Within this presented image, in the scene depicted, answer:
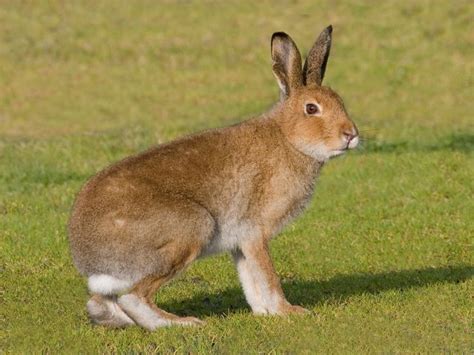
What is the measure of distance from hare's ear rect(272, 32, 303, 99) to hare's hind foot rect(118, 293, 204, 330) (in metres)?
2.16

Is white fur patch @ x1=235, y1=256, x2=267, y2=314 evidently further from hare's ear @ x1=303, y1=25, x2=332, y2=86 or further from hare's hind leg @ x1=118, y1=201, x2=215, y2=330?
hare's ear @ x1=303, y1=25, x2=332, y2=86

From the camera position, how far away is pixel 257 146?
9.46 metres

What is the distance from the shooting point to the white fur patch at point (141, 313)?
28.2 ft

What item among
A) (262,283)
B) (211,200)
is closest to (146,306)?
(211,200)

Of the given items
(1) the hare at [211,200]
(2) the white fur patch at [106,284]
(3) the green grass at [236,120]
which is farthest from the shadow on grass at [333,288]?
(2) the white fur patch at [106,284]

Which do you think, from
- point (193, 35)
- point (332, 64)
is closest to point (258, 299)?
point (332, 64)

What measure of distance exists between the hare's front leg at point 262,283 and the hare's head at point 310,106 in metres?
0.91

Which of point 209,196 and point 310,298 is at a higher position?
point 209,196

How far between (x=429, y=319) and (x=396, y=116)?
1420cm

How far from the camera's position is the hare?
8.52 meters

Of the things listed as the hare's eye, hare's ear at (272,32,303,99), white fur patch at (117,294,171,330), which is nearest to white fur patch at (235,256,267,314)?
white fur patch at (117,294,171,330)

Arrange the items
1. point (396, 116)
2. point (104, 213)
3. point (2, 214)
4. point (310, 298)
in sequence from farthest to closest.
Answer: point (396, 116) < point (2, 214) < point (310, 298) < point (104, 213)

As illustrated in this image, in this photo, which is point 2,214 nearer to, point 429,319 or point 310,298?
point 310,298

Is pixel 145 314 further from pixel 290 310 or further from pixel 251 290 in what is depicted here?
pixel 290 310
